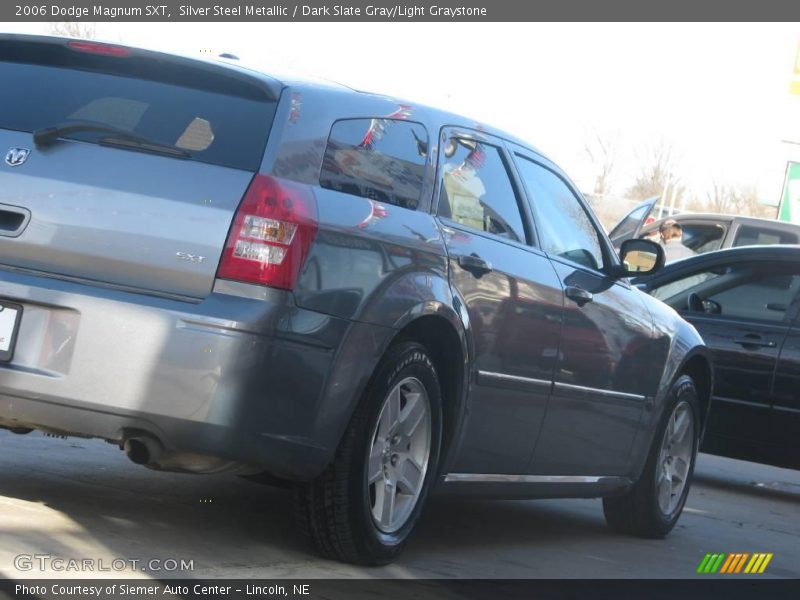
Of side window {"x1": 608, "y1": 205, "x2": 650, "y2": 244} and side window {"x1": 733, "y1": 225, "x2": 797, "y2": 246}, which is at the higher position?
side window {"x1": 608, "y1": 205, "x2": 650, "y2": 244}

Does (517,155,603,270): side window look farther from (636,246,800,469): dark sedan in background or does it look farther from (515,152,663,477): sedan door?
(636,246,800,469): dark sedan in background

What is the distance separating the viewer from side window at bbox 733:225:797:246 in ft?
55.8

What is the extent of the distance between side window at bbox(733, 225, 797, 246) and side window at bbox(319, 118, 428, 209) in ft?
39.5

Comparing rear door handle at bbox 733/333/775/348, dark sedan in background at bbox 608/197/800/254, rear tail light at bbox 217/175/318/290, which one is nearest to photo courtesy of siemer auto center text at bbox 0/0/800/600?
rear tail light at bbox 217/175/318/290

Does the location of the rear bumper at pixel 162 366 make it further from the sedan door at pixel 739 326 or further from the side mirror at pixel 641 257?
the sedan door at pixel 739 326

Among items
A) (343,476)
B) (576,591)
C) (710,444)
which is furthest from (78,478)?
(710,444)

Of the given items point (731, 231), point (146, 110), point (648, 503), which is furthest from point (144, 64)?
point (731, 231)

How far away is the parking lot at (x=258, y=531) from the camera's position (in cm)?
492

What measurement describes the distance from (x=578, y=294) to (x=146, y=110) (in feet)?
7.14

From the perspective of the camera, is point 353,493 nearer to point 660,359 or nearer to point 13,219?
point 13,219

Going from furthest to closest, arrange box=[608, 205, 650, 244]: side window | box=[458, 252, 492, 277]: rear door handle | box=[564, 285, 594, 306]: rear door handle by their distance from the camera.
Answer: box=[608, 205, 650, 244]: side window < box=[564, 285, 594, 306]: rear door handle < box=[458, 252, 492, 277]: rear door handle

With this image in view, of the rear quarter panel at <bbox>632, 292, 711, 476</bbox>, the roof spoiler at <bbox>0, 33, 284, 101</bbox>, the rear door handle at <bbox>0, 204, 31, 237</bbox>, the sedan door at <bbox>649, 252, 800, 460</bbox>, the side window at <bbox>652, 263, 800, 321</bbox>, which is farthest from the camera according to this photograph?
the side window at <bbox>652, 263, 800, 321</bbox>

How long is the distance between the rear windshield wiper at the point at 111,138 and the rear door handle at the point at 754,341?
545cm

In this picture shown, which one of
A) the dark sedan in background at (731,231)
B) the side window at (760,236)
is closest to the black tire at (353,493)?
the dark sedan in background at (731,231)
